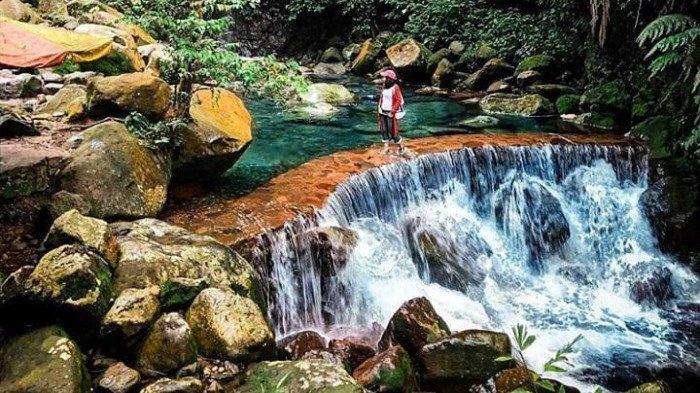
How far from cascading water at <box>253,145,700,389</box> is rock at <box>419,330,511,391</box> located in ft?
4.80

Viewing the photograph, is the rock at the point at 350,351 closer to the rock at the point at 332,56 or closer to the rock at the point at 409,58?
the rock at the point at 409,58

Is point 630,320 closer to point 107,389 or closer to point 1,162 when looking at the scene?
point 107,389

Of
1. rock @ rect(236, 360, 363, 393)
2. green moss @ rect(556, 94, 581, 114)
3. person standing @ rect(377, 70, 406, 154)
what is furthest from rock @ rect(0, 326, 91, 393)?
green moss @ rect(556, 94, 581, 114)

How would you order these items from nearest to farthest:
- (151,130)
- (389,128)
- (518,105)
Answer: (151,130), (389,128), (518,105)

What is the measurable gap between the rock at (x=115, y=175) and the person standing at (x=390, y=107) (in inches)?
170

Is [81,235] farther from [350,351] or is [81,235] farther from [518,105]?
[518,105]

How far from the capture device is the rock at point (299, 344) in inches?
203

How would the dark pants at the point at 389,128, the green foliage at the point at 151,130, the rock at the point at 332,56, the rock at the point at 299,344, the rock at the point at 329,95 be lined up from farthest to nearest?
1. the rock at the point at 332,56
2. the rock at the point at 329,95
3. the dark pants at the point at 389,128
4. the green foliage at the point at 151,130
5. the rock at the point at 299,344

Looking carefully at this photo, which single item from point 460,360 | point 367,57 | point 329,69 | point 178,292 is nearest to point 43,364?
point 178,292

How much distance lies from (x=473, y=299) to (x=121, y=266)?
4544mm

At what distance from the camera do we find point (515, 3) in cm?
1936

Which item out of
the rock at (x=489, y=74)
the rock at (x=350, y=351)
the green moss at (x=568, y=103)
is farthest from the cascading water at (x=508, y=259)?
the rock at (x=489, y=74)

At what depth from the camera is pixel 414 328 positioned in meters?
5.05

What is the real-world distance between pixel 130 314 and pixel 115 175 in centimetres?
216
